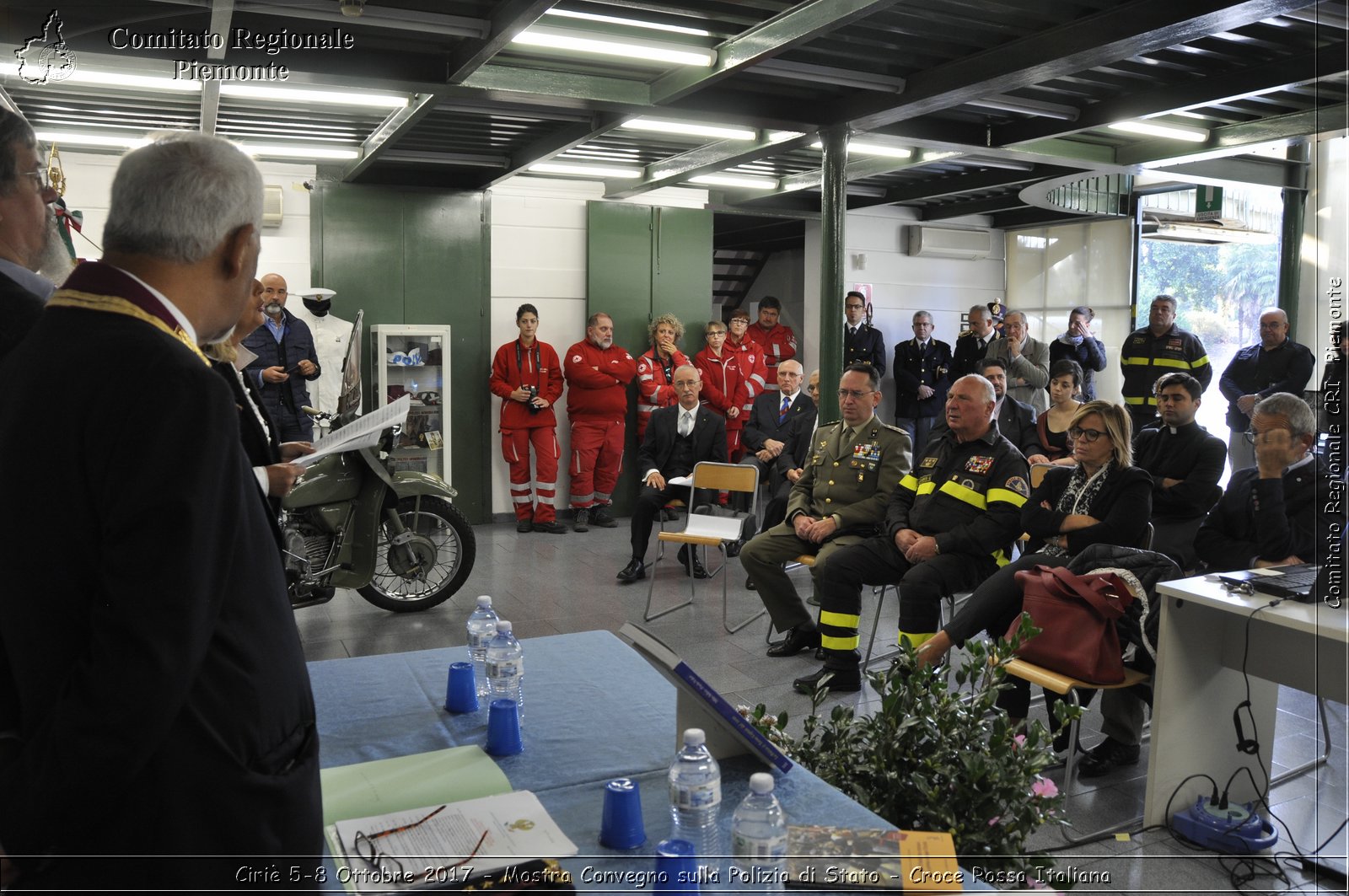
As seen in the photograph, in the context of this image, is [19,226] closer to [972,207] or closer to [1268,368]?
[1268,368]

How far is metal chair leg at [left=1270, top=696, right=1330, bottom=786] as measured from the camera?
334 cm

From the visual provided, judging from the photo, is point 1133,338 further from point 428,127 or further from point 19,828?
point 19,828

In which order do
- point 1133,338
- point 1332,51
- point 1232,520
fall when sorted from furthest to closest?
1. point 1133,338
2. point 1232,520
3. point 1332,51

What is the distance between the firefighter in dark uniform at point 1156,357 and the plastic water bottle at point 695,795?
7.52 metres

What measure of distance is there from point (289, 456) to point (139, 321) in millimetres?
1826

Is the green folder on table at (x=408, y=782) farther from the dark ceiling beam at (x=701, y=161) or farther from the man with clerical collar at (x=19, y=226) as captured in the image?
the dark ceiling beam at (x=701, y=161)

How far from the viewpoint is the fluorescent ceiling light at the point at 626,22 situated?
419 centimetres

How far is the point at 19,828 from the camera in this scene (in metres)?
1.06

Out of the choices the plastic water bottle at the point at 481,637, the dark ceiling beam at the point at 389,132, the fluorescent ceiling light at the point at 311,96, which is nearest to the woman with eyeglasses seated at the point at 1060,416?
the dark ceiling beam at the point at 389,132

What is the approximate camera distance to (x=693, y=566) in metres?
6.07

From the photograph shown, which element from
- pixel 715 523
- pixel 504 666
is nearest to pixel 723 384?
pixel 715 523

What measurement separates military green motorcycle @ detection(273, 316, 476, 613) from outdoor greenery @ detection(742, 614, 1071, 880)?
10.7 ft

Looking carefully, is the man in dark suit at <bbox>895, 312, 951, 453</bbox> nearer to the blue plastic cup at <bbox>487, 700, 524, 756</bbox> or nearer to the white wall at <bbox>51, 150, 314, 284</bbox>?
the white wall at <bbox>51, 150, 314, 284</bbox>

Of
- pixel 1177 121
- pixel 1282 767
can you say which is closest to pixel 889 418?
pixel 1177 121
